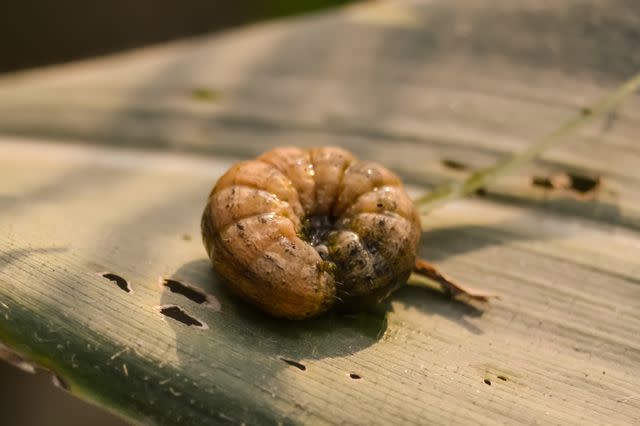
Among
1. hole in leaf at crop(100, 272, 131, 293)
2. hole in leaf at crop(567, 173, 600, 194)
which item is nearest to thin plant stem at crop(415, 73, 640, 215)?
hole in leaf at crop(567, 173, 600, 194)

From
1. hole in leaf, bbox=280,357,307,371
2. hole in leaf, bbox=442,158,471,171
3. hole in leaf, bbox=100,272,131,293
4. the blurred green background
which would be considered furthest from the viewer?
the blurred green background

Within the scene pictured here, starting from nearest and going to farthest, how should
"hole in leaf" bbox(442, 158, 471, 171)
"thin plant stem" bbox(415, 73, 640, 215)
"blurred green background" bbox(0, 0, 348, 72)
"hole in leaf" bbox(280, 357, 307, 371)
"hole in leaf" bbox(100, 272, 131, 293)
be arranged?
"hole in leaf" bbox(280, 357, 307, 371) → "hole in leaf" bbox(100, 272, 131, 293) → "thin plant stem" bbox(415, 73, 640, 215) → "hole in leaf" bbox(442, 158, 471, 171) → "blurred green background" bbox(0, 0, 348, 72)

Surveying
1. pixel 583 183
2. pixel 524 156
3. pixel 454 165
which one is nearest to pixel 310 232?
pixel 454 165

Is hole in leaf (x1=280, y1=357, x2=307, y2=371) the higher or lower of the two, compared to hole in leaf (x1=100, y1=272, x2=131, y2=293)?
lower

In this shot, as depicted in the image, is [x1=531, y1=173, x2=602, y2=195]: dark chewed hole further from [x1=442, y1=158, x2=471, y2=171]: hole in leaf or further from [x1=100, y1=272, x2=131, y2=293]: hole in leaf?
[x1=100, y1=272, x2=131, y2=293]: hole in leaf

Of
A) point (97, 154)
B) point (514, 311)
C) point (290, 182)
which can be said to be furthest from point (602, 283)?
point (97, 154)

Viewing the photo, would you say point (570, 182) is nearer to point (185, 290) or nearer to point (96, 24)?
point (185, 290)

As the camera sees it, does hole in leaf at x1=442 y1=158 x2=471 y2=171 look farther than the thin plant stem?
Yes
